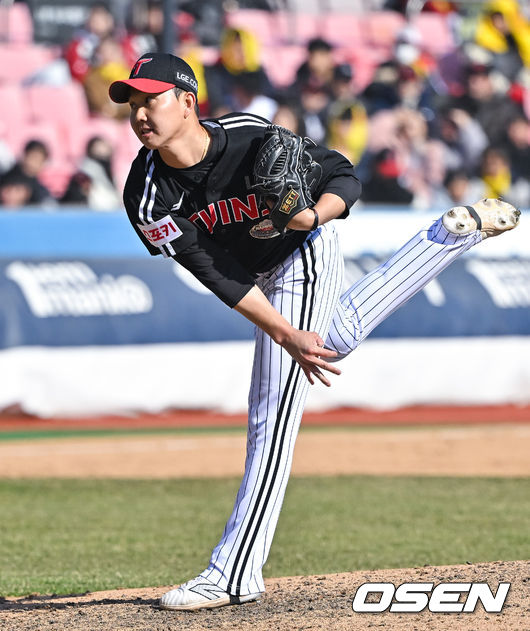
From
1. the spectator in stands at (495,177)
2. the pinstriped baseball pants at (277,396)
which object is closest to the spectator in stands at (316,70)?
the spectator in stands at (495,177)

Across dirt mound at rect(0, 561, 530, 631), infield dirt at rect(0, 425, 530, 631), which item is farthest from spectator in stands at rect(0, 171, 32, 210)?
dirt mound at rect(0, 561, 530, 631)

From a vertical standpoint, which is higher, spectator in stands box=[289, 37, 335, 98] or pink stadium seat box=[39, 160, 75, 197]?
A: spectator in stands box=[289, 37, 335, 98]

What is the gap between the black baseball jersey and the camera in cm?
372

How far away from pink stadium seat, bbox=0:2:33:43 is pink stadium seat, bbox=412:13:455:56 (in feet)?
17.5

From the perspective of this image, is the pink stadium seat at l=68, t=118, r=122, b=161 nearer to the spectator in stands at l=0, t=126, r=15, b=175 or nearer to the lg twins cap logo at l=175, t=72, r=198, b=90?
the spectator in stands at l=0, t=126, r=15, b=175

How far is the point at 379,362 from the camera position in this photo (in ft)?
35.5

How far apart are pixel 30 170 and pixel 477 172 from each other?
559cm

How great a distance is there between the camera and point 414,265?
13.5 feet

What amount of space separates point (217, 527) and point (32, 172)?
598cm

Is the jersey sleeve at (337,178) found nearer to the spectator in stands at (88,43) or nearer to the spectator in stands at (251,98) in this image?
the spectator in stands at (251,98)

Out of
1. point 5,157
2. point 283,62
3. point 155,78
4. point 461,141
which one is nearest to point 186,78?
point 155,78

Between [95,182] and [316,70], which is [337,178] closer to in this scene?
[95,182]

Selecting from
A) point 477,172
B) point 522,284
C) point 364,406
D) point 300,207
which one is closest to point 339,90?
point 477,172

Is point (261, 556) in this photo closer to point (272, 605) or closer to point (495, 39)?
point (272, 605)
